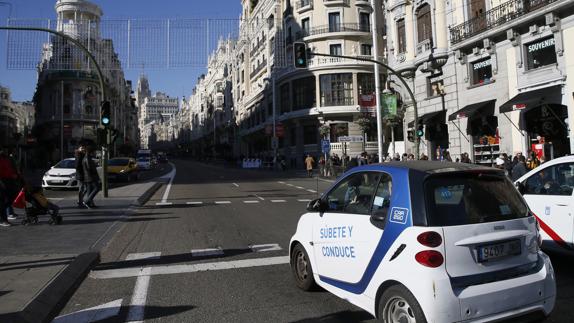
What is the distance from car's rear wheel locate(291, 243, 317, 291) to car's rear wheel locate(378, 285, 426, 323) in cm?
142

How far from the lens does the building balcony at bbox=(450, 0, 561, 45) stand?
2024 centimetres

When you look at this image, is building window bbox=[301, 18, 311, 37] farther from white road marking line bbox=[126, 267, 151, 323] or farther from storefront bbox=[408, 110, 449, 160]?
white road marking line bbox=[126, 267, 151, 323]

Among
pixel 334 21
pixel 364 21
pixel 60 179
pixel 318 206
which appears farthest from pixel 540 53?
pixel 334 21

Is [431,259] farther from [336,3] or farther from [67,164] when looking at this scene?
[336,3]

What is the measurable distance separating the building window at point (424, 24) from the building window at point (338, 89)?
1949cm

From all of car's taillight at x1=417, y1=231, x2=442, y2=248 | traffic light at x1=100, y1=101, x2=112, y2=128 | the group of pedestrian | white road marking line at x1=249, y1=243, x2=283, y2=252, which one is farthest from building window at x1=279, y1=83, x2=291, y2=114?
car's taillight at x1=417, y1=231, x2=442, y2=248

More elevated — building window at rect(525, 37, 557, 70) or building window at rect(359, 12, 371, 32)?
building window at rect(359, 12, 371, 32)

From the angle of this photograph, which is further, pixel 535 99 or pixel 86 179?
pixel 535 99

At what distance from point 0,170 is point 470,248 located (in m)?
10.4

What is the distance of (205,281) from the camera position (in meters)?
6.03

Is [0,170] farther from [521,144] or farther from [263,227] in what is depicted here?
[521,144]

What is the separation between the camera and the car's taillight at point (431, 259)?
11.7ft

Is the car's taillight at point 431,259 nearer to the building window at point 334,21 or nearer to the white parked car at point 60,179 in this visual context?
the white parked car at point 60,179

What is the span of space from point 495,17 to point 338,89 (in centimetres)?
2607
